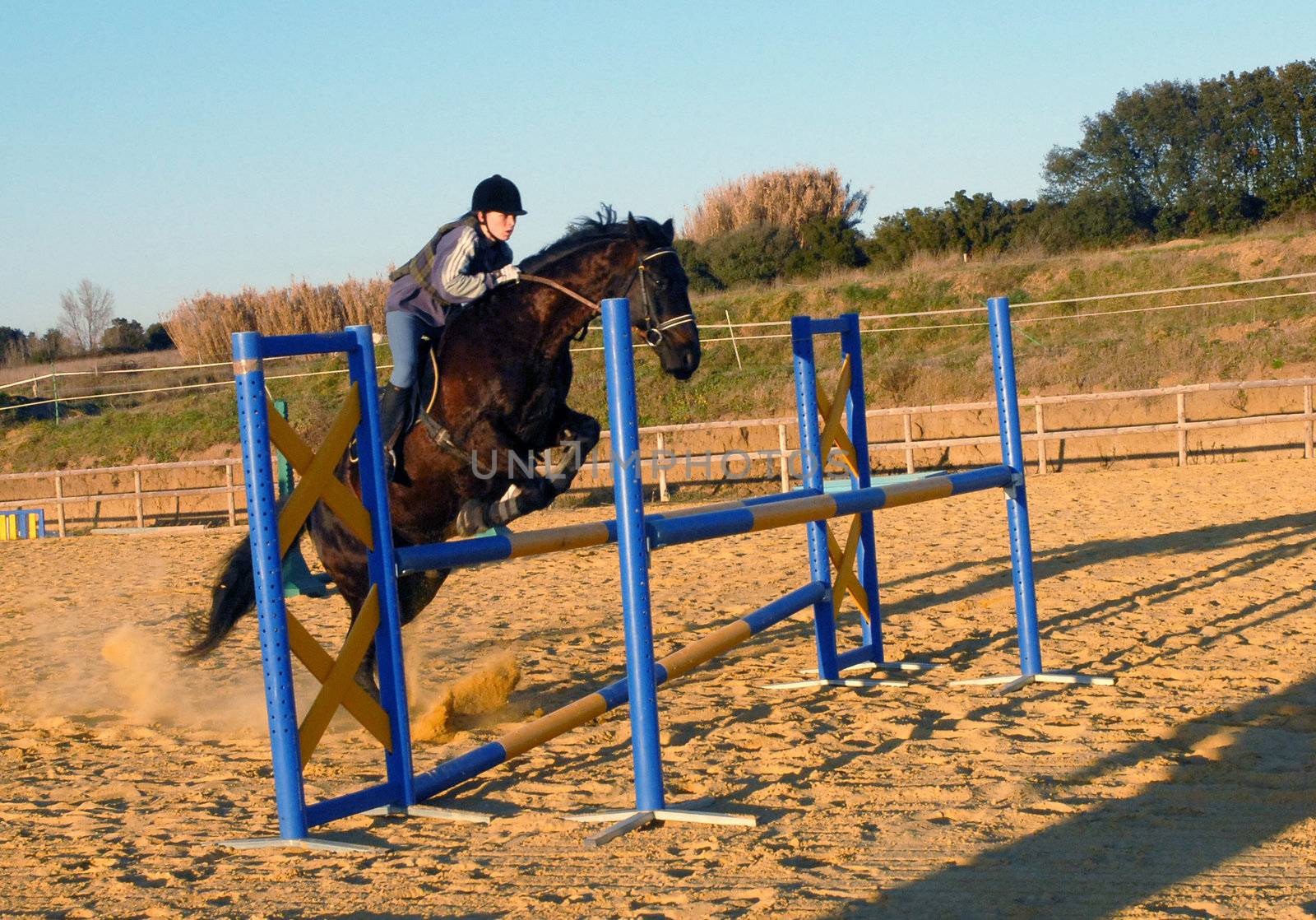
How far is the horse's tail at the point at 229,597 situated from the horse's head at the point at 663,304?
81.8 inches

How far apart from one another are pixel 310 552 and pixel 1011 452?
29.9 ft

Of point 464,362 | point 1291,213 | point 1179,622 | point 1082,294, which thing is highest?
point 1291,213

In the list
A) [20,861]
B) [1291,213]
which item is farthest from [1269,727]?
[1291,213]

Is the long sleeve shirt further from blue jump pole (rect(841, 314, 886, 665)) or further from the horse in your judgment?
blue jump pole (rect(841, 314, 886, 665))

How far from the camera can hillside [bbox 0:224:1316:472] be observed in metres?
19.1

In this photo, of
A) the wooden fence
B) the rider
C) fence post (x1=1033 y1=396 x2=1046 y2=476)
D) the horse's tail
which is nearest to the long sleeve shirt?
the rider

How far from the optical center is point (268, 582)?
3.25m

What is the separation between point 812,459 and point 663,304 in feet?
3.04

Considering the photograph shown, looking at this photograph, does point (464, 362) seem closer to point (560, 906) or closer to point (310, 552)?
point (560, 906)

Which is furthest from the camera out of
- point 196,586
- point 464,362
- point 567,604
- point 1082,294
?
point 1082,294

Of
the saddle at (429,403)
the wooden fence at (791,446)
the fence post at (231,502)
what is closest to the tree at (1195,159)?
the wooden fence at (791,446)

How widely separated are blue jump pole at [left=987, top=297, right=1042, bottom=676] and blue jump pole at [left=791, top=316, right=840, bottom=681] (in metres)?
0.77

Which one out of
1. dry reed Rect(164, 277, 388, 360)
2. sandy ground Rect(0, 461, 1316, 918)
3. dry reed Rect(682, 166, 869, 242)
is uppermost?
dry reed Rect(682, 166, 869, 242)

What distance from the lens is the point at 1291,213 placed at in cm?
2828
